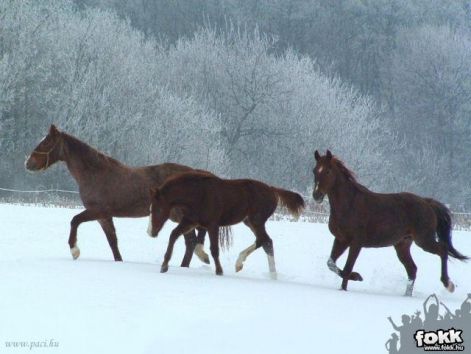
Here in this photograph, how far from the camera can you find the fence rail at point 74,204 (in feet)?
84.2

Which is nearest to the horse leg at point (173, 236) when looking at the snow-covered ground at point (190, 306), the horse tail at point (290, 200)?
the snow-covered ground at point (190, 306)

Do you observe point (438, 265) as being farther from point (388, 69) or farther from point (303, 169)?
point (388, 69)

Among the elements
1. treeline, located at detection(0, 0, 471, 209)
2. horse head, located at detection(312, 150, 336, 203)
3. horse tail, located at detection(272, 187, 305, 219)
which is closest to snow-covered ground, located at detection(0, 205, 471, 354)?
horse tail, located at detection(272, 187, 305, 219)

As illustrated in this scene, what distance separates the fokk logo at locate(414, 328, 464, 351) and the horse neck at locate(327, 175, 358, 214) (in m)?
4.30

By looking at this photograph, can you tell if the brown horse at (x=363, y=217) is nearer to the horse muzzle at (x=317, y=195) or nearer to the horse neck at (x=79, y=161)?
the horse muzzle at (x=317, y=195)

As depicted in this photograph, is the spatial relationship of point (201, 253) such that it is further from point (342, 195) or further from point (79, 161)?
point (342, 195)

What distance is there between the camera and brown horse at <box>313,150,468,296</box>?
12.1 metres

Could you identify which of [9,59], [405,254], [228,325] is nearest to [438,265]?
[405,254]

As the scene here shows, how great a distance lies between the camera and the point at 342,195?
1218 cm

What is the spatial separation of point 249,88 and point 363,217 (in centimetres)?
3744

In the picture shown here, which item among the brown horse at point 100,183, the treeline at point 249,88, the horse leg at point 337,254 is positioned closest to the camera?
the horse leg at point 337,254

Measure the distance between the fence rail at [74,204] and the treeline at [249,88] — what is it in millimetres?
2316

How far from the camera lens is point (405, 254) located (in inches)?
510

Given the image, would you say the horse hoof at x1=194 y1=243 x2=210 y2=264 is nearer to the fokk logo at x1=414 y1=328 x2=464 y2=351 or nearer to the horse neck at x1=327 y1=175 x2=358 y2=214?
the horse neck at x1=327 y1=175 x2=358 y2=214
